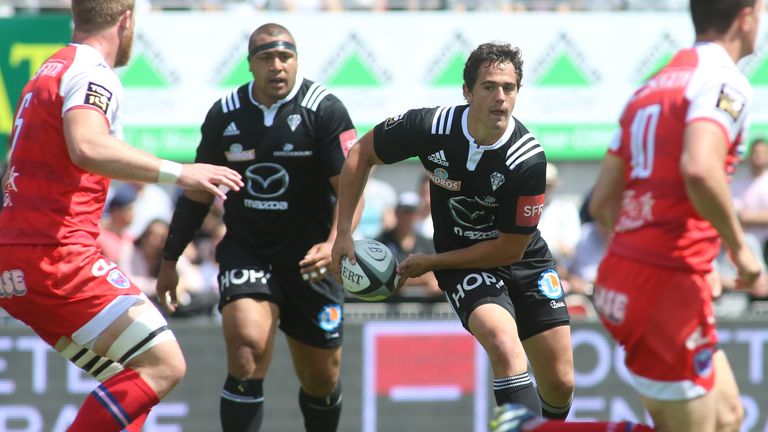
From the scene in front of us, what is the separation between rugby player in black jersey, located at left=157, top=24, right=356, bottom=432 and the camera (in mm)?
7098

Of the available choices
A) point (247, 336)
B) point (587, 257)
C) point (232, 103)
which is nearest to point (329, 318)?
point (247, 336)

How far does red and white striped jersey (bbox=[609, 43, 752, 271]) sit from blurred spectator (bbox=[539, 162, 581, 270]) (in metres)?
7.26

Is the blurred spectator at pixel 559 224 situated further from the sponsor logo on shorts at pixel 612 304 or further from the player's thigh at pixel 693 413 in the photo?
the player's thigh at pixel 693 413

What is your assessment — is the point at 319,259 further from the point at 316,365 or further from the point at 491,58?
the point at 491,58

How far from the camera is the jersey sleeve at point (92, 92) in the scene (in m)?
5.47

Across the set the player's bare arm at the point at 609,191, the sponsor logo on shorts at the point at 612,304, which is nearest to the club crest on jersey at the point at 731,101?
the player's bare arm at the point at 609,191

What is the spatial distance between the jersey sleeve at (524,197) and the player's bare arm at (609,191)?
3.66 feet

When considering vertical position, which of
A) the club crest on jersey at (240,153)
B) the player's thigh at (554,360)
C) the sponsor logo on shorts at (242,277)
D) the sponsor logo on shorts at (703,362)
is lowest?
the player's thigh at (554,360)

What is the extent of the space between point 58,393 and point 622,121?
6.12 metres

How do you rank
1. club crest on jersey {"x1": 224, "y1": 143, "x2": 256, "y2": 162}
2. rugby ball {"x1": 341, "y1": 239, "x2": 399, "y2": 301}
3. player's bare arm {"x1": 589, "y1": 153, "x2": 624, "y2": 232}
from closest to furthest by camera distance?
player's bare arm {"x1": 589, "y1": 153, "x2": 624, "y2": 232}, rugby ball {"x1": 341, "y1": 239, "x2": 399, "y2": 301}, club crest on jersey {"x1": 224, "y1": 143, "x2": 256, "y2": 162}

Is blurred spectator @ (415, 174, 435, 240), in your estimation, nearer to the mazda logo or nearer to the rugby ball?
the mazda logo

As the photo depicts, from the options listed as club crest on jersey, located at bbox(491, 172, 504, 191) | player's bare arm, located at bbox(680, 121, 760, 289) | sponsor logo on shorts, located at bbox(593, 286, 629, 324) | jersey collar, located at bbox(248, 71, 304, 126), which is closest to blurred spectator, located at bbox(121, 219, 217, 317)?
jersey collar, located at bbox(248, 71, 304, 126)

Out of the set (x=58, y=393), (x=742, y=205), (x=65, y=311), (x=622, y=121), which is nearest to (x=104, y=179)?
(x=65, y=311)

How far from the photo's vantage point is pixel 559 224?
12.5 metres
